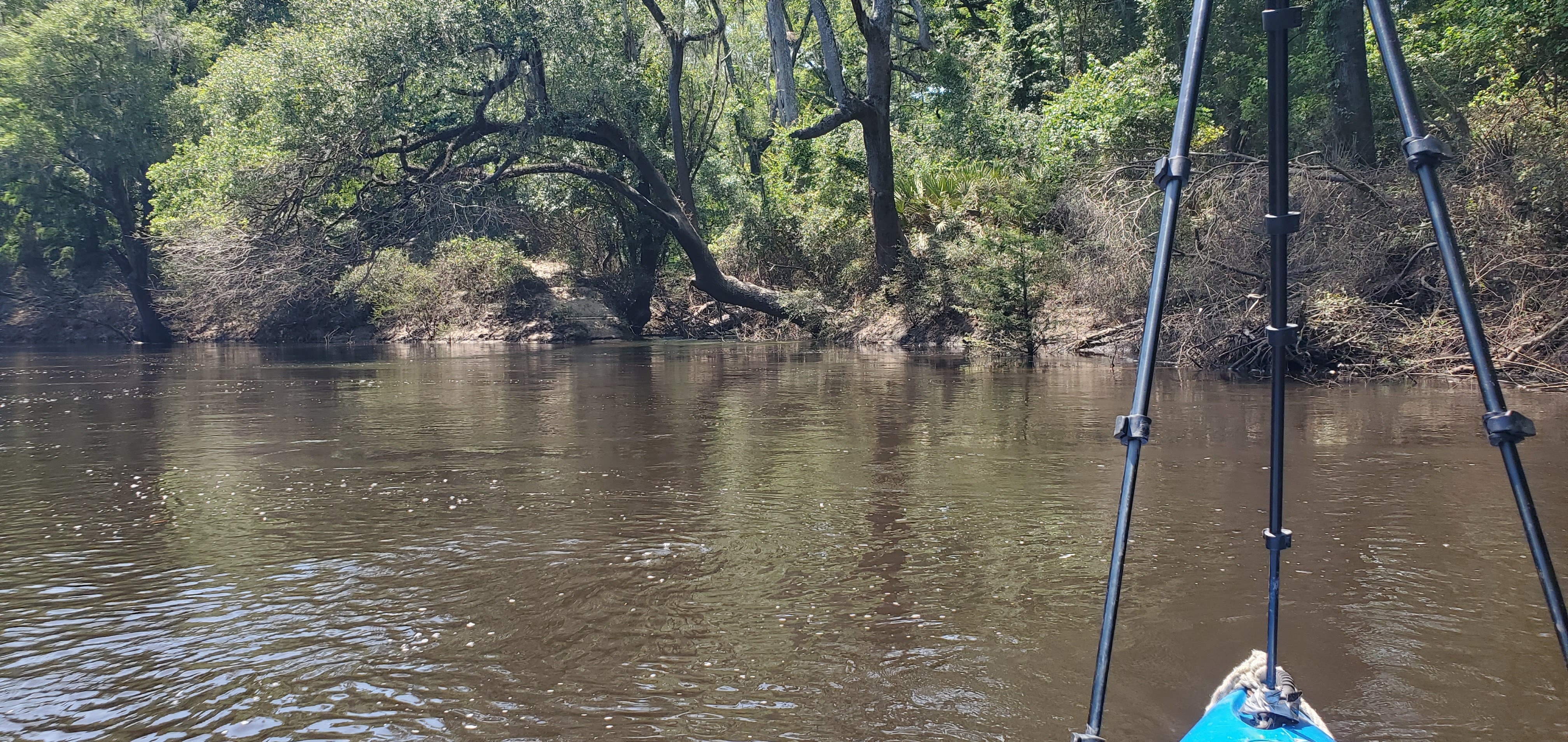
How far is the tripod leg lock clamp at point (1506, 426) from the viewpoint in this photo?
6.57 ft

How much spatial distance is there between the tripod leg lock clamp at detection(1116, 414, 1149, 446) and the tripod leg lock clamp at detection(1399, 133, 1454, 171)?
71 centimetres

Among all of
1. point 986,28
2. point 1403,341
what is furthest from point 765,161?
point 1403,341

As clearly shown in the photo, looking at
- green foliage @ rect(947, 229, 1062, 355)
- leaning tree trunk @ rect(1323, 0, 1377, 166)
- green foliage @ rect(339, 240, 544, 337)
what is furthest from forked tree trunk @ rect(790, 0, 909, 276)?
green foliage @ rect(339, 240, 544, 337)

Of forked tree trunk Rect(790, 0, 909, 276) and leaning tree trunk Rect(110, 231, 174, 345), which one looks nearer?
forked tree trunk Rect(790, 0, 909, 276)

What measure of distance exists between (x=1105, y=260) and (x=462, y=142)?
14.0 m

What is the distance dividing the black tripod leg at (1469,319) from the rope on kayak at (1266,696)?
0.51 meters

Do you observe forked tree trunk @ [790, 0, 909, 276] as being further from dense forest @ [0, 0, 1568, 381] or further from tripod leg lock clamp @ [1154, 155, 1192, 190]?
tripod leg lock clamp @ [1154, 155, 1192, 190]

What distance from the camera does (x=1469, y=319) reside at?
2.04 metres

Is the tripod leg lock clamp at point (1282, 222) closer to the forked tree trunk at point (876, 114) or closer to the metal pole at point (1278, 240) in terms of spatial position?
the metal pole at point (1278, 240)

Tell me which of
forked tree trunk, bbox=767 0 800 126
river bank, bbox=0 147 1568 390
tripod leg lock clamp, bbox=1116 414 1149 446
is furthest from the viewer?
forked tree trunk, bbox=767 0 800 126

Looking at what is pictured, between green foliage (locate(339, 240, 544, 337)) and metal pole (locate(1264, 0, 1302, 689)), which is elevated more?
green foliage (locate(339, 240, 544, 337))

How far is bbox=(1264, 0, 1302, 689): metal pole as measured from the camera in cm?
247

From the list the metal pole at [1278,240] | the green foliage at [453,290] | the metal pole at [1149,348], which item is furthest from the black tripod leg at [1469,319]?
the green foliage at [453,290]

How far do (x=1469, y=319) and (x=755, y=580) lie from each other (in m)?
3.42
